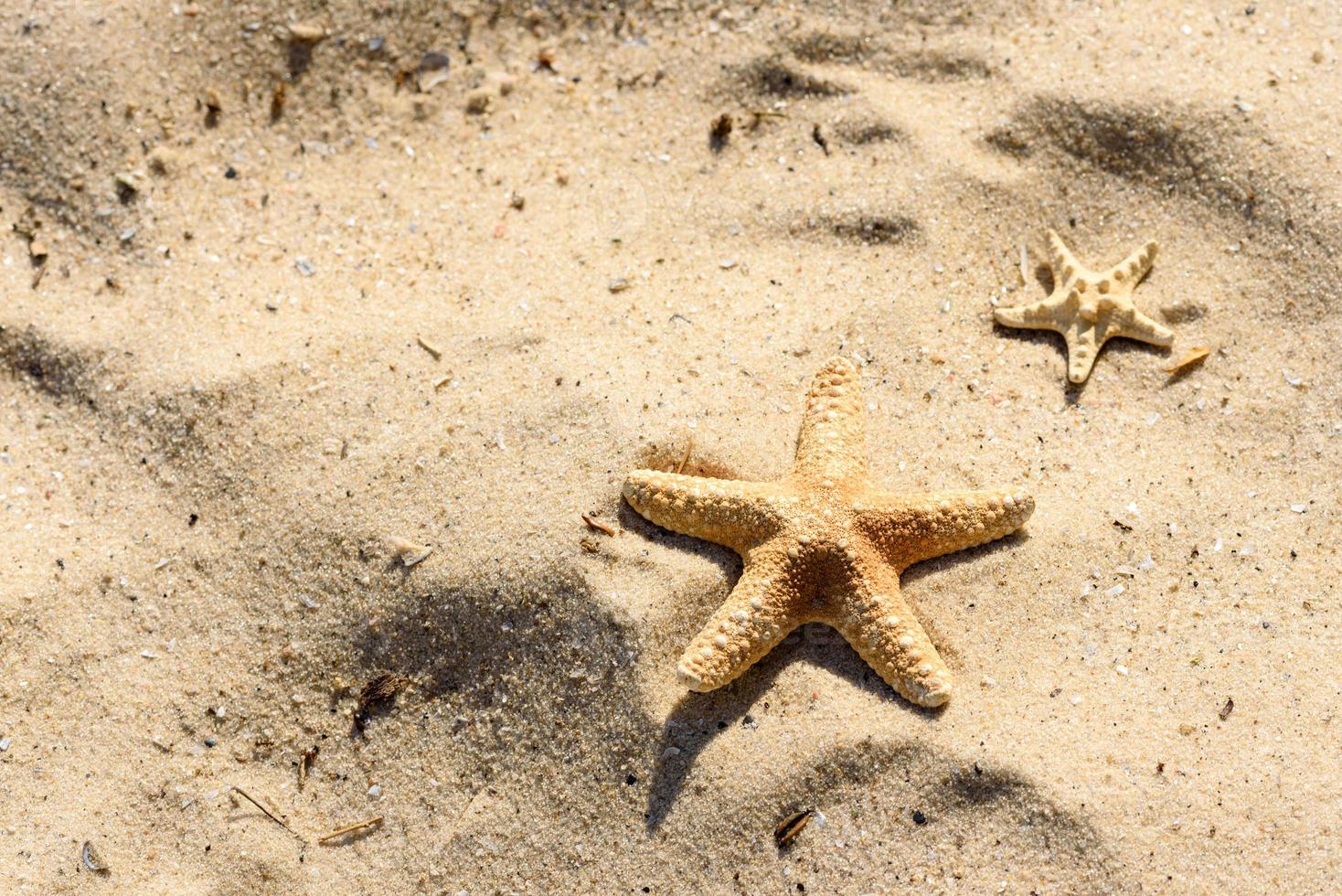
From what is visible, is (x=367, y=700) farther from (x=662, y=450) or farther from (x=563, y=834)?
(x=662, y=450)

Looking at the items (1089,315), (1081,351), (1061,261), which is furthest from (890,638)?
(1061,261)

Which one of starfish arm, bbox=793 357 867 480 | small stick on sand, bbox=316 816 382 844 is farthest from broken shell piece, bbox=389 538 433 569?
starfish arm, bbox=793 357 867 480

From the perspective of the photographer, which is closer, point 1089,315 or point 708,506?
point 708,506

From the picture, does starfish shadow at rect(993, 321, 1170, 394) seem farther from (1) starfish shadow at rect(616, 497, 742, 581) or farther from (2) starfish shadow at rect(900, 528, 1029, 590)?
(1) starfish shadow at rect(616, 497, 742, 581)

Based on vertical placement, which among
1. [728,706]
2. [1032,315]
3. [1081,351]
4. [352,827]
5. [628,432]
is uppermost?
[1032,315]

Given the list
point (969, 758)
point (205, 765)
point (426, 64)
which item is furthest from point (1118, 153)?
point (205, 765)

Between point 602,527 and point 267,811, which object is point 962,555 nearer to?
point 602,527

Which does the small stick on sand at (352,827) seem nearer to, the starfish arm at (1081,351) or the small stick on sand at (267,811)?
the small stick on sand at (267,811)
